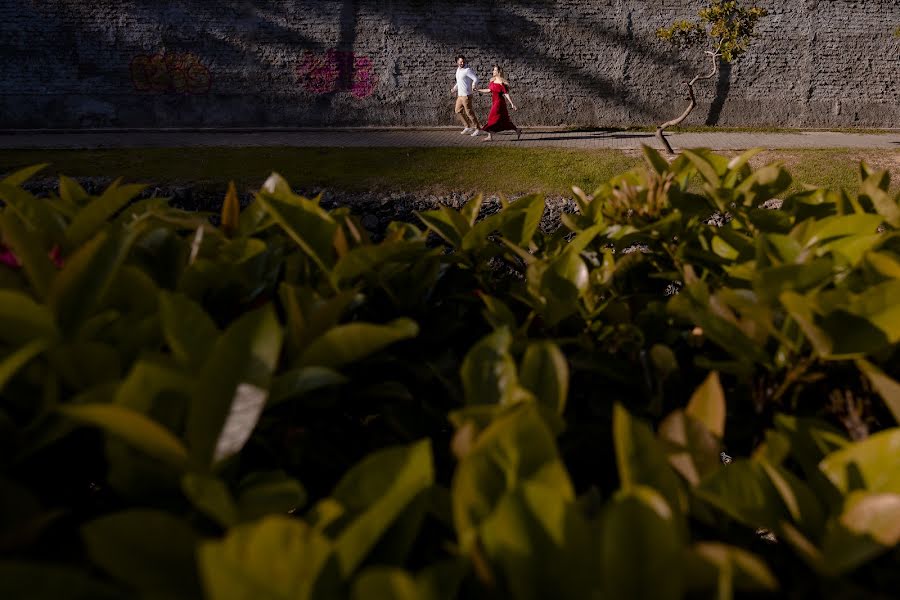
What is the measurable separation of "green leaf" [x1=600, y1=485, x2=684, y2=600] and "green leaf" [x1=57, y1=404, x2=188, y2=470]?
0.41 meters

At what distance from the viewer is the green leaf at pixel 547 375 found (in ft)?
2.56

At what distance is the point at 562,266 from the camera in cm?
113

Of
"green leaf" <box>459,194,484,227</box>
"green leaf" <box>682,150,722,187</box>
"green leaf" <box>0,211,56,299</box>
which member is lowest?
"green leaf" <box>459,194,484,227</box>

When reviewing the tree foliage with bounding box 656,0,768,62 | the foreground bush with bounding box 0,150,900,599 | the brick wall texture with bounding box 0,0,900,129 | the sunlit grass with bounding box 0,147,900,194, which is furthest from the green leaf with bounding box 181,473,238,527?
the brick wall texture with bounding box 0,0,900,129

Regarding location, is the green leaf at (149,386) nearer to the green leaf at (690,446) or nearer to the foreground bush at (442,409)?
the foreground bush at (442,409)

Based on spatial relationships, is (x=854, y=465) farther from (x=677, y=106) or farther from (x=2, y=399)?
(x=677, y=106)

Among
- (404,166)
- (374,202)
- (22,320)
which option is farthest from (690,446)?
(404,166)

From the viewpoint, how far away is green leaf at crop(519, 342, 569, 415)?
0.78 metres

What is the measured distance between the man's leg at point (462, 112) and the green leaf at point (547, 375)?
1164 cm

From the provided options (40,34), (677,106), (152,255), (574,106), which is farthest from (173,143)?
(152,255)

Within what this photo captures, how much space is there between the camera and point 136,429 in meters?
0.62

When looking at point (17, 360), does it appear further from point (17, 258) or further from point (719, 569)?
point (719, 569)

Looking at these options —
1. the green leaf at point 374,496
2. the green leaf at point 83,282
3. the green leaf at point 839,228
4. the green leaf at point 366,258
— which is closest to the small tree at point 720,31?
the green leaf at point 839,228

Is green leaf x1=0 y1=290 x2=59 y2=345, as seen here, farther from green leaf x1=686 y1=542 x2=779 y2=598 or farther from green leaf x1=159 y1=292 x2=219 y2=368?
green leaf x1=686 y1=542 x2=779 y2=598
